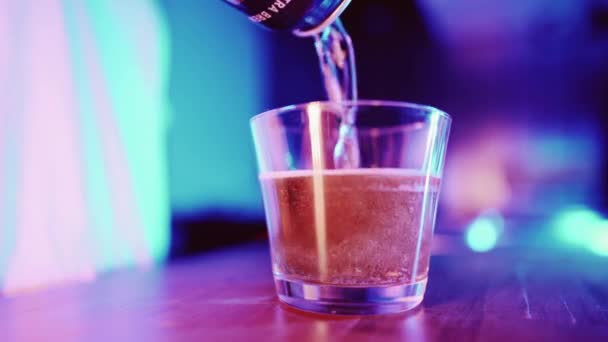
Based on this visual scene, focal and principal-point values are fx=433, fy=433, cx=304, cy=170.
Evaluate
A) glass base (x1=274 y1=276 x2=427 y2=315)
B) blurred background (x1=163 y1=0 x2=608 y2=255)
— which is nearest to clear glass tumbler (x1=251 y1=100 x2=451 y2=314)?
glass base (x1=274 y1=276 x2=427 y2=315)

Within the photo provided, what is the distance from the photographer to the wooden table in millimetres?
309

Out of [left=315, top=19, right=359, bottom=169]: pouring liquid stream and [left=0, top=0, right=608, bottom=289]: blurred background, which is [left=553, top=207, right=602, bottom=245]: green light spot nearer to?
[left=0, top=0, right=608, bottom=289]: blurred background

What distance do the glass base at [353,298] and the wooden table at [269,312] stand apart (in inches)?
0.4

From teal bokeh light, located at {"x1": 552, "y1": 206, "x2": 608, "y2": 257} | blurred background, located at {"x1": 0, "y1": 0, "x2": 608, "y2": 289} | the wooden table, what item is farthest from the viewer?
teal bokeh light, located at {"x1": 552, "y1": 206, "x2": 608, "y2": 257}

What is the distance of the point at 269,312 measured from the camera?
0.37 m

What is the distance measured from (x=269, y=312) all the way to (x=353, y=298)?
0.07m

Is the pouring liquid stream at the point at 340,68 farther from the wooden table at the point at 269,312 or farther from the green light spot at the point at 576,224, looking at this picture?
the green light spot at the point at 576,224

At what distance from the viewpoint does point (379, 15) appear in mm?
1317

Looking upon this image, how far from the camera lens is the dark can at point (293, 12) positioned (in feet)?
1.24

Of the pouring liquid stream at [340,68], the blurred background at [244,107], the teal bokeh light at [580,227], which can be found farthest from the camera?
the teal bokeh light at [580,227]

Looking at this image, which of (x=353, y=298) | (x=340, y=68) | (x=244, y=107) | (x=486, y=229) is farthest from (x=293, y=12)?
(x=486, y=229)

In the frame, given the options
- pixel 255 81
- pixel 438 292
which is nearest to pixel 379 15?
pixel 255 81

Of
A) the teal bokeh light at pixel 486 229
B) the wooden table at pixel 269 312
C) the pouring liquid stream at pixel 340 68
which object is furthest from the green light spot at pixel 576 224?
the pouring liquid stream at pixel 340 68

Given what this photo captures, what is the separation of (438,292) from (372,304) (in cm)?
13
